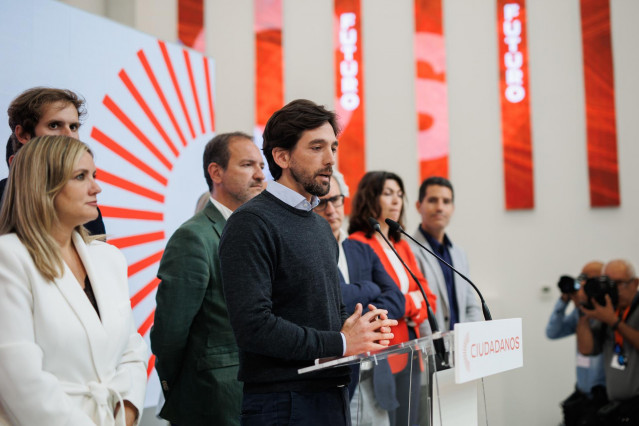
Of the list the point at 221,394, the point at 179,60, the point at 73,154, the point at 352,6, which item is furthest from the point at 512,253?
the point at 73,154

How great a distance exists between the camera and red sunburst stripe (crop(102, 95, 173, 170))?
285cm

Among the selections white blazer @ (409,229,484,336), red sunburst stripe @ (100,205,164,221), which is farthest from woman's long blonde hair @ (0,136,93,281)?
white blazer @ (409,229,484,336)

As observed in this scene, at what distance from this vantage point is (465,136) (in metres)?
5.14

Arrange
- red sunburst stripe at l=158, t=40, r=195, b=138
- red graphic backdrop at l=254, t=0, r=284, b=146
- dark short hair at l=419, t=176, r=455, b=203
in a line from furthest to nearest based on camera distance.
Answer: red graphic backdrop at l=254, t=0, r=284, b=146 → dark short hair at l=419, t=176, r=455, b=203 → red sunburst stripe at l=158, t=40, r=195, b=138

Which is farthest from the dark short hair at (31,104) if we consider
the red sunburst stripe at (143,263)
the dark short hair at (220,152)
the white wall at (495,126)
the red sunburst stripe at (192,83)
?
the white wall at (495,126)

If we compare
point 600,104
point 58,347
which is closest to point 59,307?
point 58,347

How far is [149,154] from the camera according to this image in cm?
310

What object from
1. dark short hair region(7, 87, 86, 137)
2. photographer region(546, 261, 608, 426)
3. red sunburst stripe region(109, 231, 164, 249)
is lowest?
photographer region(546, 261, 608, 426)

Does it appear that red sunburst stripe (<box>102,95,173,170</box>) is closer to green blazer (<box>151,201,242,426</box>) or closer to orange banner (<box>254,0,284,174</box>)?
green blazer (<box>151,201,242,426</box>)

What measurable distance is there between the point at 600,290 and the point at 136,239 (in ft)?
9.45

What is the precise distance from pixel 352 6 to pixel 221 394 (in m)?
3.97

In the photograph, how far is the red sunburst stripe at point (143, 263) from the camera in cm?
296

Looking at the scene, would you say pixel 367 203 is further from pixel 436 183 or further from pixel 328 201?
pixel 436 183

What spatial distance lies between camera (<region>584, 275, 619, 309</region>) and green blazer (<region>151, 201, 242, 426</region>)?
8.87 feet
